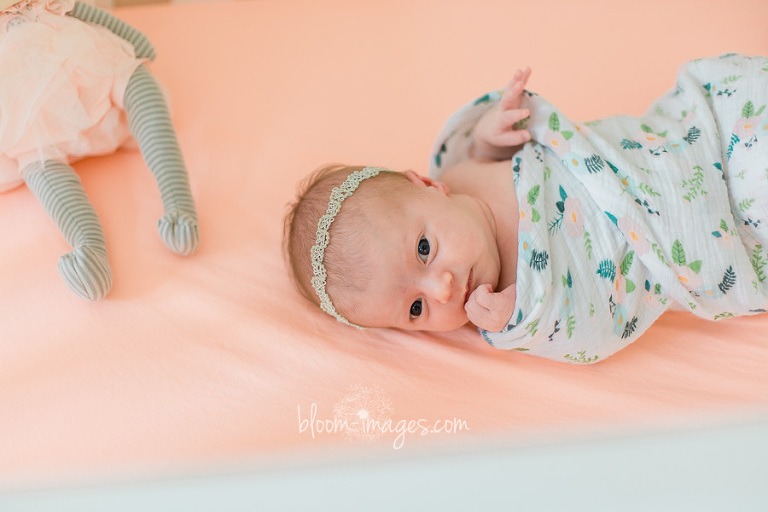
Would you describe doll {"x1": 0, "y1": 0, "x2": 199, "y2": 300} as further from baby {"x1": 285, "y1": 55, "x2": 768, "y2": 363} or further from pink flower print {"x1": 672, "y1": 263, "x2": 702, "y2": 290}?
pink flower print {"x1": 672, "y1": 263, "x2": 702, "y2": 290}

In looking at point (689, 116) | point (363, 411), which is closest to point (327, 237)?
point (363, 411)

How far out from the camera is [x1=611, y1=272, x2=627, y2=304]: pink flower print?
1.03 m

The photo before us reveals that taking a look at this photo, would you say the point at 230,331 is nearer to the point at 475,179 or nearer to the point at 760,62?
the point at 475,179

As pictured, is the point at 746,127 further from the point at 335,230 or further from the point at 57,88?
the point at 57,88

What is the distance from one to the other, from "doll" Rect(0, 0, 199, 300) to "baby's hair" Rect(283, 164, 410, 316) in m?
0.24

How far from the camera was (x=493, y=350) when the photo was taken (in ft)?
3.53

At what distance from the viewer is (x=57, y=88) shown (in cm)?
120

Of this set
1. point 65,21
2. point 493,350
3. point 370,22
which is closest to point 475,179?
point 493,350

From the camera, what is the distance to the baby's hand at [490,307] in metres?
0.97

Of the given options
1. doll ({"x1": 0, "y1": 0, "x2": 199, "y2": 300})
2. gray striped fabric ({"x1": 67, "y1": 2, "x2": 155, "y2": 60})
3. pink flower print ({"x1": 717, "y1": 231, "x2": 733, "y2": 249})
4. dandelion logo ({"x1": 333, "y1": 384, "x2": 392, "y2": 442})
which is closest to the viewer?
dandelion logo ({"x1": 333, "y1": 384, "x2": 392, "y2": 442})

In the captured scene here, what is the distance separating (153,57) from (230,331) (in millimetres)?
689

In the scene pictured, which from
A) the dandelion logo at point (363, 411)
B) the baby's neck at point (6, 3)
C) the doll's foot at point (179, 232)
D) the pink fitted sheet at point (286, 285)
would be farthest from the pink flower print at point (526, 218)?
the baby's neck at point (6, 3)

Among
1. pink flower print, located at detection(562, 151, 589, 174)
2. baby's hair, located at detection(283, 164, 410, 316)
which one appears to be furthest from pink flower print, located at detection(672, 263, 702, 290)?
baby's hair, located at detection(283, 164, 410, 316)

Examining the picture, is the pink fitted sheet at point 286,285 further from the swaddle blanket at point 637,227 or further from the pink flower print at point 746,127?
the pink flower print at point 746,127
